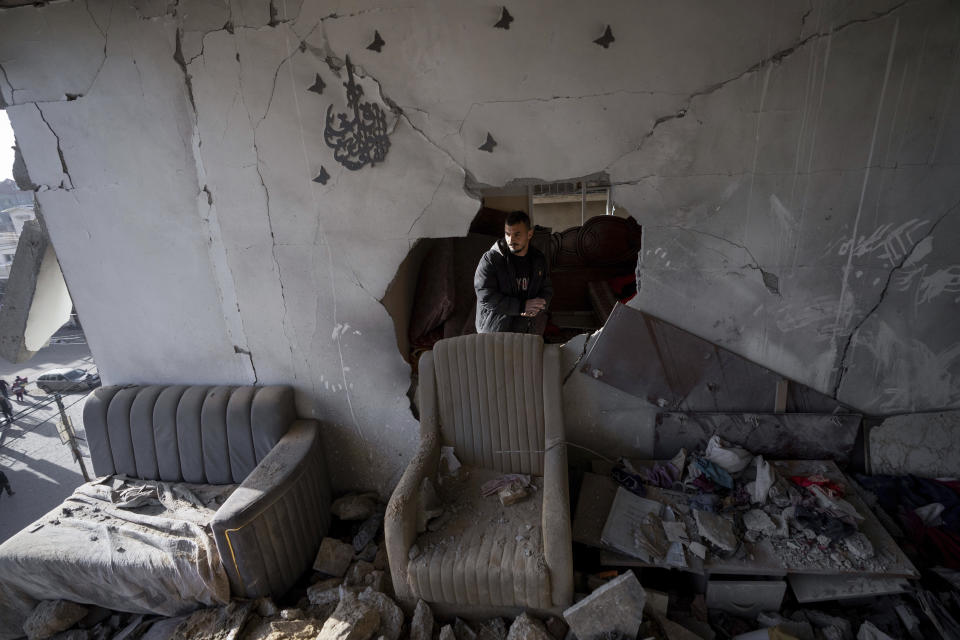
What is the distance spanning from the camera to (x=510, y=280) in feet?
9.44

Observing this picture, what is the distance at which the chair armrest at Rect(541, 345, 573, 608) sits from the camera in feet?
6.77

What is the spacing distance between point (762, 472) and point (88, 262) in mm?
4279

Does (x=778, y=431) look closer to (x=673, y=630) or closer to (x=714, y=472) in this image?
(x=714, y=472)

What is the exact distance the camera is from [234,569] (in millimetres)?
2404

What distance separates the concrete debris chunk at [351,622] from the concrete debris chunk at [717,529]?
1645 mm

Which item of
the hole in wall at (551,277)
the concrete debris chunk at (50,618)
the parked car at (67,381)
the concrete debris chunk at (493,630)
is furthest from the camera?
the parked car at (67,381)

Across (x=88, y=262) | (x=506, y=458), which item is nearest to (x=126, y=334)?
(x=88, y=262)

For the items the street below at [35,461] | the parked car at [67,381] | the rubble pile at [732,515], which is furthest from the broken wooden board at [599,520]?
the parked car at [67,381]

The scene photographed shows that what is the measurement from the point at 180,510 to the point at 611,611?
249 centimetres

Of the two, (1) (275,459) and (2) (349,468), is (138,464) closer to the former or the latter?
(1) (275,459)

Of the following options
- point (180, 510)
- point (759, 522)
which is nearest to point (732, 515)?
point (759, 522)

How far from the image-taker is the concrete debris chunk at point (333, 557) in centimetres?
267

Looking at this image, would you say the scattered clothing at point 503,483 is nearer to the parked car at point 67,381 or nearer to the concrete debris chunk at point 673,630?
the concrete debris chunk at point 673,630

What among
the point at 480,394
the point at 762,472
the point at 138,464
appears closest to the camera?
the point at 762,472
